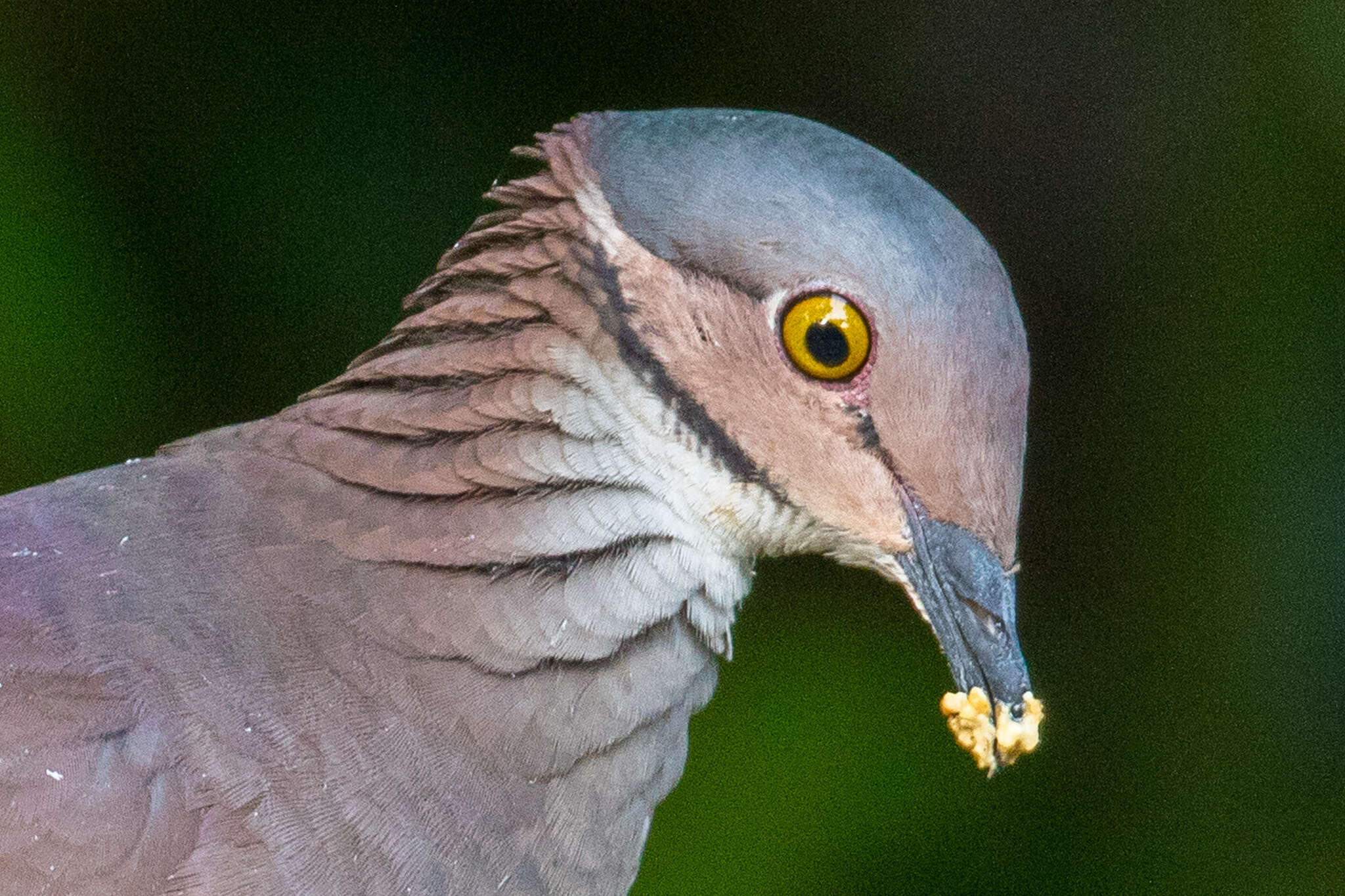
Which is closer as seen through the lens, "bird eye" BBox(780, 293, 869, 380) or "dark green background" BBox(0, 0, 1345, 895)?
"bird eye" BBox(780, 293, 869, 380)

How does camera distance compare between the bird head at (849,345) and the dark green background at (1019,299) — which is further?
the dark green background at (1019,299)

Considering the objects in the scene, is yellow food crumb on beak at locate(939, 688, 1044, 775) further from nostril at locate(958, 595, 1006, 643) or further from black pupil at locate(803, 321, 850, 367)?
black pupil at locate(803, 321, 850, 367)

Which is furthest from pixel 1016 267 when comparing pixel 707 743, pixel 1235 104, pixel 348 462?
pixel 348 462

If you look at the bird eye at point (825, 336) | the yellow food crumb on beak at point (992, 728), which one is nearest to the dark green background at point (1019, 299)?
the yellow food crumb on beak at point (992, 728)

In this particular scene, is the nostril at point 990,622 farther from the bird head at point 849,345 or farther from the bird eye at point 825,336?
the bird eye at point 825,336

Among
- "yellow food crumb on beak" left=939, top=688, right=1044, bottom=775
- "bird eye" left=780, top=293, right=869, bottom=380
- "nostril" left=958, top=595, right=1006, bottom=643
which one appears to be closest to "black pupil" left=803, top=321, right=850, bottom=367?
"bird eye" left=780, top=293, right=869, bottom=380

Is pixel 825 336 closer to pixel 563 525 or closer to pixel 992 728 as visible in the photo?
pixel 563 525

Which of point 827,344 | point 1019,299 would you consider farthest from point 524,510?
point 1019,299
